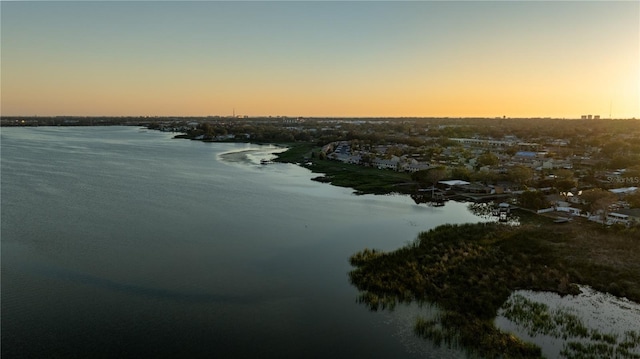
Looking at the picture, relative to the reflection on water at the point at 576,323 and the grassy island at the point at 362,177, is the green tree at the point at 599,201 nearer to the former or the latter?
the reflection on water at the point at 576,323

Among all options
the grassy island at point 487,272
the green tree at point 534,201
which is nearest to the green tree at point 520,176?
the green tree at point 534,201

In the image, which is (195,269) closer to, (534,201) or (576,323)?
(576,323)

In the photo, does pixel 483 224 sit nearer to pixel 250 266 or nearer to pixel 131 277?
pixel 250 266

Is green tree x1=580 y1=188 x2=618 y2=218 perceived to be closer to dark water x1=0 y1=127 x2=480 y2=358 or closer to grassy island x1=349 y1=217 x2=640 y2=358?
grassy island x1=349 y1=217 x2=640 y2=358

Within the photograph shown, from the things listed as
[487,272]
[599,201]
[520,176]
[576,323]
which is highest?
[599,201]

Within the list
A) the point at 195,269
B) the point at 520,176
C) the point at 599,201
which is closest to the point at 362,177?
the point at 520,176

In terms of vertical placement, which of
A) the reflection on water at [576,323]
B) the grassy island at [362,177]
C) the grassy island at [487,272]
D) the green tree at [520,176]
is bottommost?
the reflection on water at [576,323]
